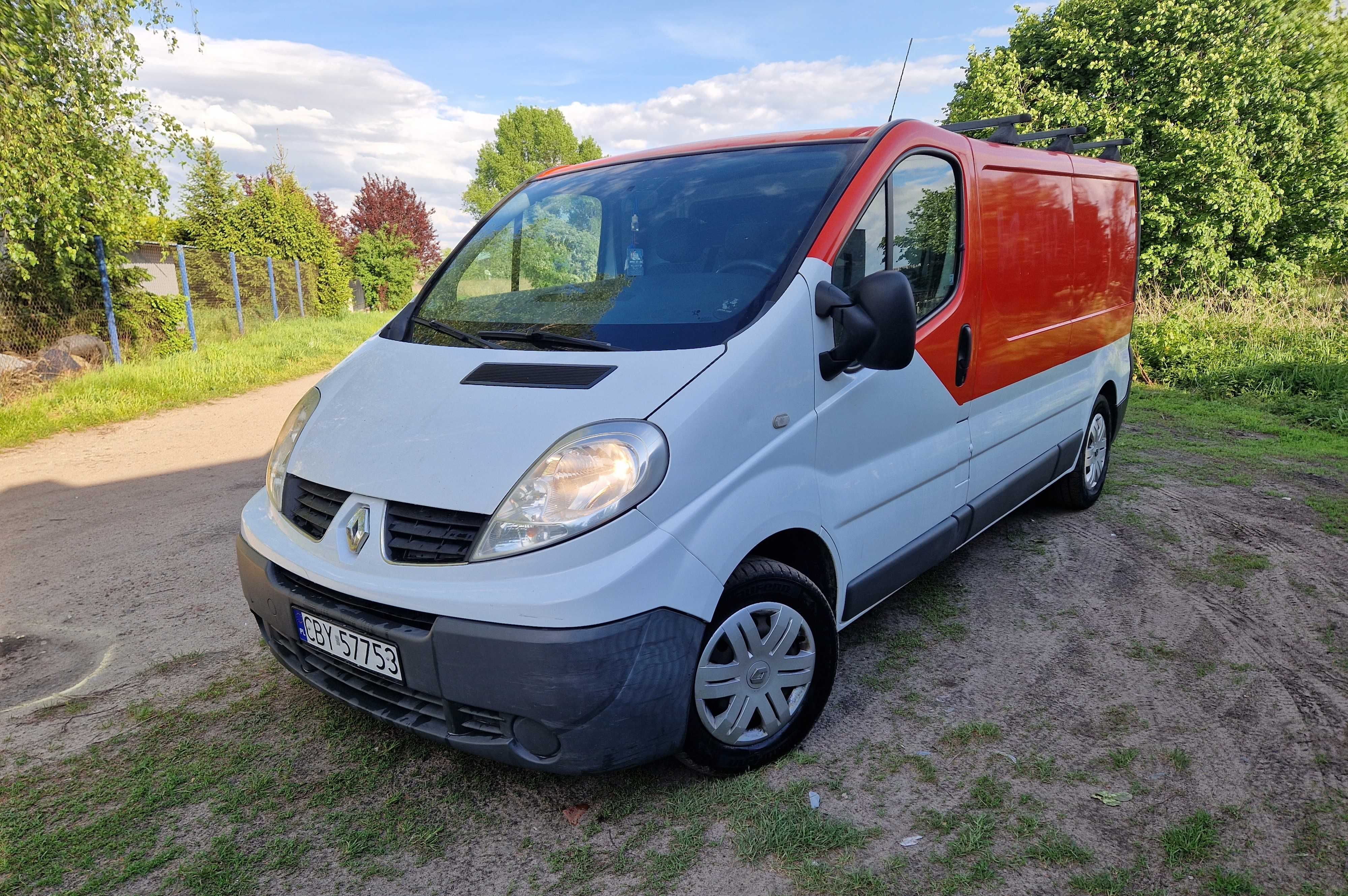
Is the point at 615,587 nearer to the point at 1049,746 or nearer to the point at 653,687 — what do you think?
the point at 653,687

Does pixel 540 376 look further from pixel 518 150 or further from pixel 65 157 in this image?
pixel 518 150

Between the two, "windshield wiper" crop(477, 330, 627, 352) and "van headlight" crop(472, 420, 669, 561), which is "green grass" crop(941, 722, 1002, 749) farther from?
"windshield wiper" crop(477, 330, 627, 352)

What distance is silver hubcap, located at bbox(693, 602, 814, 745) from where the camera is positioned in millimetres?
Result: 2340

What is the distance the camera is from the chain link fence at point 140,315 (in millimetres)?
10281

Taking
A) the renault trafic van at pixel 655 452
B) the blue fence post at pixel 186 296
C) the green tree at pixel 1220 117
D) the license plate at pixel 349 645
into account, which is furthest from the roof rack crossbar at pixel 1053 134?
the green tree at pixel 1220 117

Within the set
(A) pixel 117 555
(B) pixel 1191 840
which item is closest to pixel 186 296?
(A) pixel 117 555

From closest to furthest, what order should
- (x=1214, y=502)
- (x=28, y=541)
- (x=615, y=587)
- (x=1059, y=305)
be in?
(x=615, y=587) → (x=1059, y=305) → (x=28, y=541) → (x=1214, y=502)

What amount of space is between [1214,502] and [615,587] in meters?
4.92

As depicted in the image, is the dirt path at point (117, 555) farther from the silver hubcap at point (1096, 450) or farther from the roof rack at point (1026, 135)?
the silver hubcap at point (1096, 450)

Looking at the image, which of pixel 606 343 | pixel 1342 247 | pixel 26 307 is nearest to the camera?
pixel 606 343

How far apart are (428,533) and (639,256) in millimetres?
1317

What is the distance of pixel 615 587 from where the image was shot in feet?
6.66

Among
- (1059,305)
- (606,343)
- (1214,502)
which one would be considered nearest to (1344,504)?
(1214,502)

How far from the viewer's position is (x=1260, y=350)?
1002 centimetres
